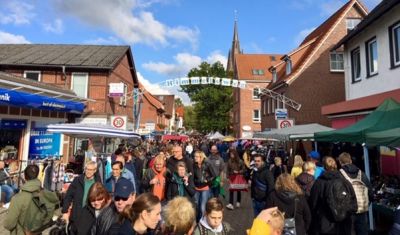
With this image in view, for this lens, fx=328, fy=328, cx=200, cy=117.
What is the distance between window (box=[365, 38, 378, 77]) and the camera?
42.2ft

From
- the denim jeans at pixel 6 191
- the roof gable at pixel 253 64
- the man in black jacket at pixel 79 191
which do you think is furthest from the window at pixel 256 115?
the man in black jacket at pixel 79 191

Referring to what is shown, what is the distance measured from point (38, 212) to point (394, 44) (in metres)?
12.0

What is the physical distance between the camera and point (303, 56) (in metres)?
26.5

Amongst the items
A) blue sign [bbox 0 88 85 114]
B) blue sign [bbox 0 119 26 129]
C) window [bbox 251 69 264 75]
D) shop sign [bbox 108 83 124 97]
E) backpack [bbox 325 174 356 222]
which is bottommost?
backpack [bbox 325 174 356 222]

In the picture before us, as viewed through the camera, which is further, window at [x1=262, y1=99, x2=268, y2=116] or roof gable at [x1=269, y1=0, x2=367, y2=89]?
window at [x1=262, y1=99, x2=268, y2=116]

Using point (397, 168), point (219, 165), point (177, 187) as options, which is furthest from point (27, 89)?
point (397, 168)

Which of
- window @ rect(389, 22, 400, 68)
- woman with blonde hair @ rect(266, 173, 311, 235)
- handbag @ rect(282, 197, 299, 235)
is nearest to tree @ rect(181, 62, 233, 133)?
window @ rect(389, 22, 400, 68)

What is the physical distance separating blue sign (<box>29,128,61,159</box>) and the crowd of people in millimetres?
6547

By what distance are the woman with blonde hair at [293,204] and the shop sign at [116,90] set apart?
1627 centimetres

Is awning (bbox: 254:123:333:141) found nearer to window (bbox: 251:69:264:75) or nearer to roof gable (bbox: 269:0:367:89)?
roof gable (bbox: 269:0:367:89)

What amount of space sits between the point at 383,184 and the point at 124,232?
269 inches

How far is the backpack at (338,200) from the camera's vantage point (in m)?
4.84

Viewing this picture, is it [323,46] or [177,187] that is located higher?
[323,46]

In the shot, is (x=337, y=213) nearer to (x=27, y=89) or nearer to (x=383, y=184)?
(x=383, y=184)
